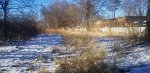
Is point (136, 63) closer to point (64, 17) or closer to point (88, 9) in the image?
point (64, 17)

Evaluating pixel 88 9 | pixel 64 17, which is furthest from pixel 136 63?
pixel 88 9

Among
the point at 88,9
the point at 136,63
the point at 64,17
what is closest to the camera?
the point at 136,63

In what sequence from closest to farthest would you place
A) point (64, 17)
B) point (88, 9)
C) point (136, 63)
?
point (136, 63) < point (64, 17) < point (88, 9)

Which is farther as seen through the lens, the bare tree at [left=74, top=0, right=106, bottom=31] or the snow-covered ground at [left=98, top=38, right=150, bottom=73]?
the bare tree at [left=74, top=0, right=106, bottom=31]

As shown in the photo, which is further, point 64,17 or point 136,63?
point 64,17

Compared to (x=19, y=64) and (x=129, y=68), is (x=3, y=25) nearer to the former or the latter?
(x=19, y=64)

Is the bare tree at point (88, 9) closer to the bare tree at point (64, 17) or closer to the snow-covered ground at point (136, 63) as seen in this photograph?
the bare tree at point (64, 17)

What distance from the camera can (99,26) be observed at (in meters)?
44.0

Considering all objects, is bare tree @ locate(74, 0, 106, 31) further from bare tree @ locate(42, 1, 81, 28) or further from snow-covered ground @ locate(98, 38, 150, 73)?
snow-covered ground @ locate(98, 38, 150, 73)

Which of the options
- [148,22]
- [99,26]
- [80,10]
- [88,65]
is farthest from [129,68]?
[80,10]

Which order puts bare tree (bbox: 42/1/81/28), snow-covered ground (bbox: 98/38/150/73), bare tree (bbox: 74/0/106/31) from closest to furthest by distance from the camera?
1. snow-covered ground (bbox: 98/38/150/73)
2. bare tree (bbox: 42/1/81/28)
3. bare tree (bbox: 74/0/106/31)

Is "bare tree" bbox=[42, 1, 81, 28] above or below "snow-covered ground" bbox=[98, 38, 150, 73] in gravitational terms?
above

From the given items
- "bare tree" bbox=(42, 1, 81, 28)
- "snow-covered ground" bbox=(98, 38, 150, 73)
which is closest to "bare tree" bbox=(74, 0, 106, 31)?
"bare tree" bbox=(42, 1, 81, 28)

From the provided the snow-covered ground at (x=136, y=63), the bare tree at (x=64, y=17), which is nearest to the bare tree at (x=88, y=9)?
the bare tree at (x=64, y=17)
